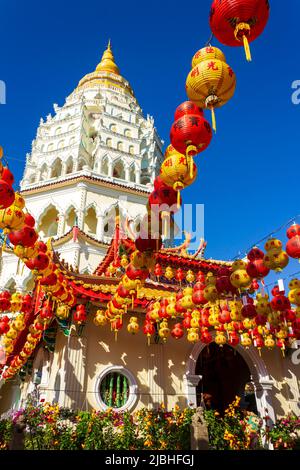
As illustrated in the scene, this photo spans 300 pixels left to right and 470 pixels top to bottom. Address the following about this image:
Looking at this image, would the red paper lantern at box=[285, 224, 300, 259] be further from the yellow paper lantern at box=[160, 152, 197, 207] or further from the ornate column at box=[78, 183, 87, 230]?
the ornate column at box=[78, 183, 87, 230]

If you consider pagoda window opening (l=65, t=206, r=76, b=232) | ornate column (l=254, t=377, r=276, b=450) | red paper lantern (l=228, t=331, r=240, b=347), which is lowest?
ornate column (l=254, t=377, r=276, b=450)

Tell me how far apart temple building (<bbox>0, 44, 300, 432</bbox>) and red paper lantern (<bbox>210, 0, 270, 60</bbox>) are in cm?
641

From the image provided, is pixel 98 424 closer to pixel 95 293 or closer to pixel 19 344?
pixel 95 293

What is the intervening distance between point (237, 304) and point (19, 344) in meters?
9.42

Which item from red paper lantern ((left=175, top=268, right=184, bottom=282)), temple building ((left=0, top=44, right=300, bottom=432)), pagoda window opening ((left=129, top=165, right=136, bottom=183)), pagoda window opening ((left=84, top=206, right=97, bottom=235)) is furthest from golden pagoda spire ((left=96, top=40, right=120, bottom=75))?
red paper lantern ((left=175, top=268, right=184, bottom=282))

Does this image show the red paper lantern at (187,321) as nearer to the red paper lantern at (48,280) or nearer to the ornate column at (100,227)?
the red paper lantern at (48,280)

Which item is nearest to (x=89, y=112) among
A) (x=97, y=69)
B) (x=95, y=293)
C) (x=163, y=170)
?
(x=97, y=69)

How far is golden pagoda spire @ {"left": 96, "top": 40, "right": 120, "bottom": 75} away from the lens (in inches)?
1487

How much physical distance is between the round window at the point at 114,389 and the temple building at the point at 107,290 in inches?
1.1

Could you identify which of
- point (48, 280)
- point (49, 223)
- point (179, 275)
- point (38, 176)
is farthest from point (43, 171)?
point (48, 280)

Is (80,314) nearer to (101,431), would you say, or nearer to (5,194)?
(101,431)

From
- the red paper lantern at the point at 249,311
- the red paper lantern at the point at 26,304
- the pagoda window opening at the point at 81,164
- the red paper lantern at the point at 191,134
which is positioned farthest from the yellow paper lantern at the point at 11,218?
the pagoda window opening at the point at 81,164

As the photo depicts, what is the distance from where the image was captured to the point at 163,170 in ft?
19.2
